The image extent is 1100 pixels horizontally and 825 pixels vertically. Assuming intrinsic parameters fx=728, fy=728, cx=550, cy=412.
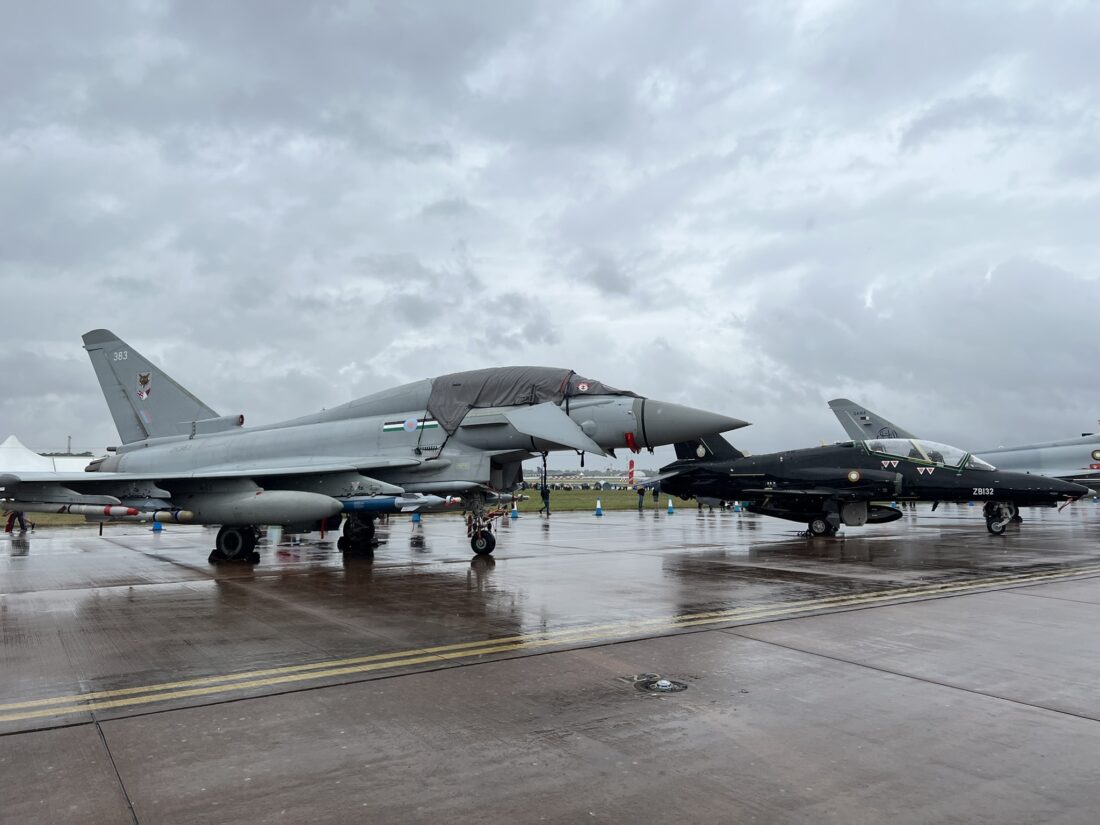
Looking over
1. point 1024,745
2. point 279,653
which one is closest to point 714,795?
point 1024,745

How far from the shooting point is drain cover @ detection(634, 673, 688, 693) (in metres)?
4.68

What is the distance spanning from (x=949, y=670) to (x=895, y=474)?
12.3 metres

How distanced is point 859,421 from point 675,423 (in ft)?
63.9

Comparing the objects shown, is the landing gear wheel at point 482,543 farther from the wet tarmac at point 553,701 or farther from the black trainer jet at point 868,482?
the black trainer jet at point 868,482

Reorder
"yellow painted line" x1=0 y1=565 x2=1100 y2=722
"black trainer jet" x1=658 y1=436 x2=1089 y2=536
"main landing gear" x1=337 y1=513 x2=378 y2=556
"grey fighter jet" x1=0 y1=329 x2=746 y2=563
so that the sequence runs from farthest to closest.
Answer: "black trainer jet" x1=658 y1=436 x2=1089 y2=536 < "main landing gear" x1=337 y1=513 x2=378 y2=556 < "grey fighter jet" x1=0 y1=329 x2=746 y2=563 < "yellow painted line" x1=0 y1=565 x2=1100 y2=722

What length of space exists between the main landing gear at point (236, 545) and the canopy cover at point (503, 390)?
3.93 m

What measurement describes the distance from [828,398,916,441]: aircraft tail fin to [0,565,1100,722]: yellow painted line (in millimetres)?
21101

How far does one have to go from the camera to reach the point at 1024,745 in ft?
12.2

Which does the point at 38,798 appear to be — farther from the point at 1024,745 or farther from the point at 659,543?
the point at 659,543

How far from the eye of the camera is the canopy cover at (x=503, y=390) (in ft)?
43.3

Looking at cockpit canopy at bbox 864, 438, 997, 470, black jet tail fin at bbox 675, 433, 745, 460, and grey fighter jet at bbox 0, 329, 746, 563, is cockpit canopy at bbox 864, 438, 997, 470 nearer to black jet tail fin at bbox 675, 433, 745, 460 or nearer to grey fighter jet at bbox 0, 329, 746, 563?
black jet tail fin at bbox 675, 433, 745, 460

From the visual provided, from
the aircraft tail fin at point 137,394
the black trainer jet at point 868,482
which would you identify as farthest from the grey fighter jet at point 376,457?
the black trainer jet at point 868,482

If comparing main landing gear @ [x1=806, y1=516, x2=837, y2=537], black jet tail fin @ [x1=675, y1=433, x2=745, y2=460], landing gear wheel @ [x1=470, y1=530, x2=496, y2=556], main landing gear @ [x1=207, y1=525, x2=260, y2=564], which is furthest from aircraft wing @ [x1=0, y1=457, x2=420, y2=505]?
main landing gear @ [x1=806, y1=516, x2=837, y2=537]

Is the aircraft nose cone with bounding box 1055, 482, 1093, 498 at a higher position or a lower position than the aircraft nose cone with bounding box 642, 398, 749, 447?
lower
